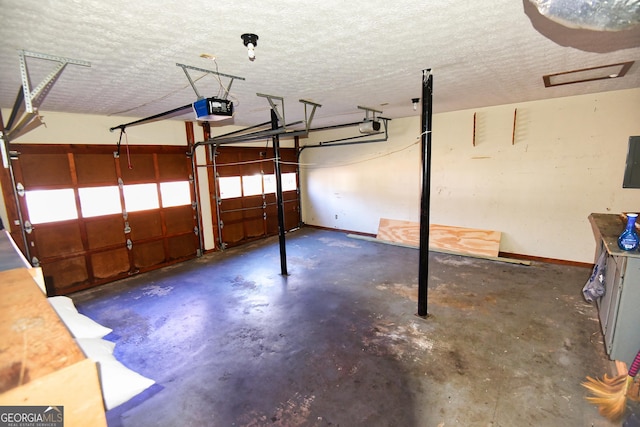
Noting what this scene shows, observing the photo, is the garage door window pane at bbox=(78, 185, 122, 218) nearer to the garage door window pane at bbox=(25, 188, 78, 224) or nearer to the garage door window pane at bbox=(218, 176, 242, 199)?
the garage door window pane at bbox=(25, 188, 78, 224)

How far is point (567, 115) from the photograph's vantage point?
4461 mm

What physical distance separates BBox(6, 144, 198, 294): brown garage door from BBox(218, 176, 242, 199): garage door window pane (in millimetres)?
711

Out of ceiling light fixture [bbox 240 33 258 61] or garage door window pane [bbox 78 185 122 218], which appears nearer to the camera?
ceiling light fixture [bbox 240 33 258 61]

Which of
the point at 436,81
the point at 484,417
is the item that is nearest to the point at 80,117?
the point at 436,81

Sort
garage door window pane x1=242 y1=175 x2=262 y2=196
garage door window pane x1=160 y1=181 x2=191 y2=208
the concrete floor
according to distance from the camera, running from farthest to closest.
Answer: garage door window pane x1=242 y1=175 x2=262 y2=196, garage door window pane x1=160 y1=181 x2=191 y2=208, the concrete floor

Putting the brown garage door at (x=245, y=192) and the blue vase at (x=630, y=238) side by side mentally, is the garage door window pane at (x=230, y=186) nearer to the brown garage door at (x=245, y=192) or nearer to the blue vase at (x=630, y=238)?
the brown garage door at (x=245, y=192)

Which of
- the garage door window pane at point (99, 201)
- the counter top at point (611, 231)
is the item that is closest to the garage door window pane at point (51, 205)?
the garage door window pane at point (99, 201)

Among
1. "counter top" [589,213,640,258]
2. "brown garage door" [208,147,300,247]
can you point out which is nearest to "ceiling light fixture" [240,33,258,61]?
"counter top" [589,213,640,258]

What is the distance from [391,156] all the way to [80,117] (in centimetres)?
559

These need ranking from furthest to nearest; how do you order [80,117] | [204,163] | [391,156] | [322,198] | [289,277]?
[322,198]
[391,156]
[204,163]
[289,277]
[80,117]

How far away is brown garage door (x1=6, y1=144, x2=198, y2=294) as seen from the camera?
413 cm

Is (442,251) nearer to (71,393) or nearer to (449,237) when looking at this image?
(449,237)

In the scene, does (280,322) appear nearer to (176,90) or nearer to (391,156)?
(176,90)

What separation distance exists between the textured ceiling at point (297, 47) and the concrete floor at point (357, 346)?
8.70 feet
